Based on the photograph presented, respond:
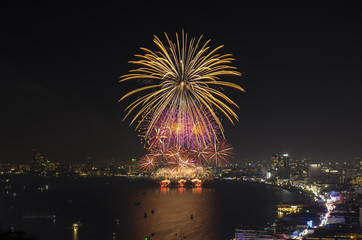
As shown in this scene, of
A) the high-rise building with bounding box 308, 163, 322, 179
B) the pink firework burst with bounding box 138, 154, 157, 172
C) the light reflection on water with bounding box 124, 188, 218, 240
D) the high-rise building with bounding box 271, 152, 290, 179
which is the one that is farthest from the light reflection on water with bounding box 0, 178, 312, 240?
the high-rise building with bounding box 271, 152, 290, 179

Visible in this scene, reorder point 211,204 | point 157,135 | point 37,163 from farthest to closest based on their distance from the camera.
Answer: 1. point 37,163
2. point 211,204
3. point 157,135

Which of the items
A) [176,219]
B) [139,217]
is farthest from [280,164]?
[176,219]

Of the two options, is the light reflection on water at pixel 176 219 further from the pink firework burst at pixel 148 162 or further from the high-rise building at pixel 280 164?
the high-rise building at pixel 280 164

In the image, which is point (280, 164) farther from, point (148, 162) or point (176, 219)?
point (148, 162)

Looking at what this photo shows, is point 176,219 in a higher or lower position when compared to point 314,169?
lower

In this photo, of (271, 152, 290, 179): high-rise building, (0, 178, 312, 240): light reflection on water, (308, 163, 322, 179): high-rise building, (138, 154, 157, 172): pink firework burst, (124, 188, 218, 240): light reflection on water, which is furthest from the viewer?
(271, 152, 290, 179): high-rise building

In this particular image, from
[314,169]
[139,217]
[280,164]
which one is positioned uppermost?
[280,164]

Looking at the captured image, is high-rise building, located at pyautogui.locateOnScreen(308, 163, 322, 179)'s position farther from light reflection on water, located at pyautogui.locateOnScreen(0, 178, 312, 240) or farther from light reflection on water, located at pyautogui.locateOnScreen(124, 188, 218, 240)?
light reflection on water, located at pyautogui.locateOnScreen(124, 188, 218, 240)

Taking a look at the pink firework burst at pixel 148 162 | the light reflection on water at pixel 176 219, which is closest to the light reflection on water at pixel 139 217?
the light reflection on water at pixel 176 219

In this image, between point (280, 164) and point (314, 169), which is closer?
point (314, 169)

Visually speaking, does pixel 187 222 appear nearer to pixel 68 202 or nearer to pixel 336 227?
pixel 336 227

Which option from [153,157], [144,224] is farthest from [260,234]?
[144,224]
